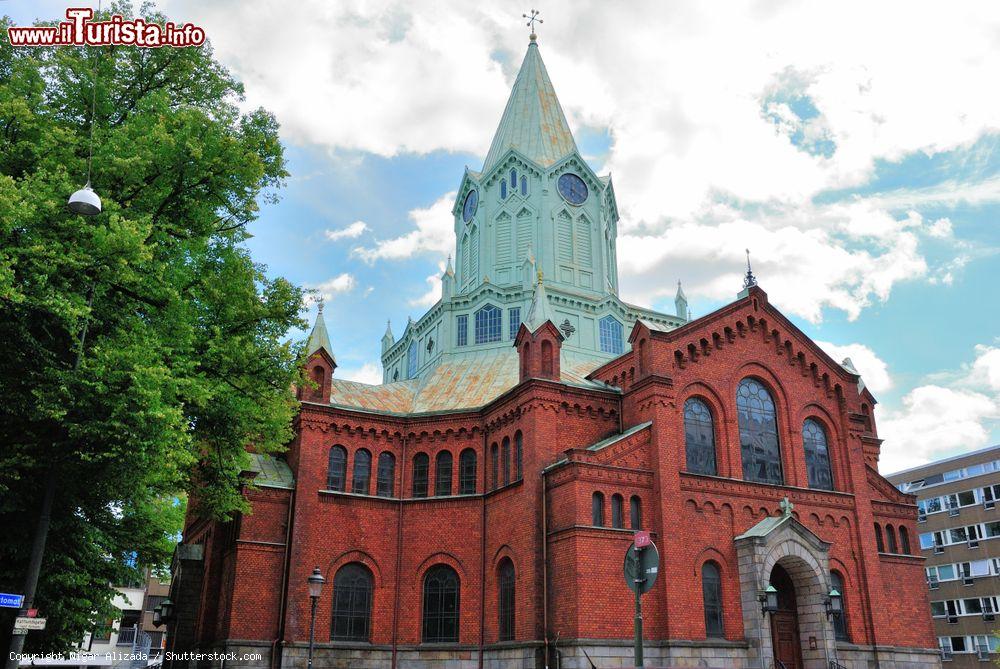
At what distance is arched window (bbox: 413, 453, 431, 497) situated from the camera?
33.5 m

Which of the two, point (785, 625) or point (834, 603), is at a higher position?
point (834, 603)

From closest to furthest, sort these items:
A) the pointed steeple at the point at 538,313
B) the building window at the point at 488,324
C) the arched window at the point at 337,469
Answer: the pointed steeple at the point at 538,313, the arched window at the point at 337,469, the building window at the point at 488,324

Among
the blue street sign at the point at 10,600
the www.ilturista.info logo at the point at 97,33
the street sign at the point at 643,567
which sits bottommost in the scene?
the blue street sign at the point at 10,600

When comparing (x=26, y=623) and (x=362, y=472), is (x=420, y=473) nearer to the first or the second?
(x=362, y=472)

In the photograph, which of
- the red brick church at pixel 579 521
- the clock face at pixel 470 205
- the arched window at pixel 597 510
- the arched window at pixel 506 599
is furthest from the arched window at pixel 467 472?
the clock face at pixel 470 205

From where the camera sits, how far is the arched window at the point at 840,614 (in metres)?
30.4

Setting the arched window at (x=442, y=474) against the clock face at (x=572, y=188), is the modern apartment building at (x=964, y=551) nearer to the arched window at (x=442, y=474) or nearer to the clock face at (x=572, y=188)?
the clock face at (x=572, y=188)

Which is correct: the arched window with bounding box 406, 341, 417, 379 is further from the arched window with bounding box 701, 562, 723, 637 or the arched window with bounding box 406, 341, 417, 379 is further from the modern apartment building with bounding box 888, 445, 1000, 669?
the modern apartment building with bounding box 888, 445, 1000, 669

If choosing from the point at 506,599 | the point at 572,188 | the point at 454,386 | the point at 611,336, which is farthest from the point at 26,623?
the point at 572,188

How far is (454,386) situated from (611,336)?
9.93 meters

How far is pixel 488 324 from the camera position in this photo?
41906 millimetres

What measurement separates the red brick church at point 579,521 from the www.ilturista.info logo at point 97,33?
47.0ft

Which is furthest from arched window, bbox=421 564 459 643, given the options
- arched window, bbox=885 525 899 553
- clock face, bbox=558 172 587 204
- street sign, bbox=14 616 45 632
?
clock face, bbox=558 172 587 204

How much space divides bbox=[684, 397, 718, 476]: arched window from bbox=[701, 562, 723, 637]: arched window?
3.45 meters
